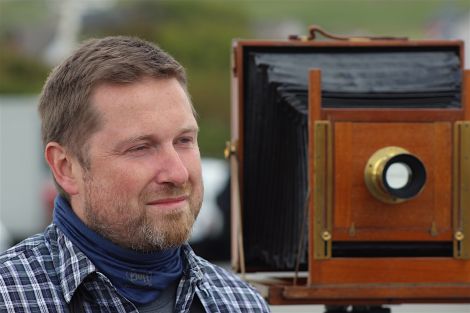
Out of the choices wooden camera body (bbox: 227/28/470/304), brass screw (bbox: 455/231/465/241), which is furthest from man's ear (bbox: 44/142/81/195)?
brass screw (bbox: 455/231/465/241)

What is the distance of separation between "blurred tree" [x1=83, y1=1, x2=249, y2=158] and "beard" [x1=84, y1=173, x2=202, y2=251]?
26.1 metres

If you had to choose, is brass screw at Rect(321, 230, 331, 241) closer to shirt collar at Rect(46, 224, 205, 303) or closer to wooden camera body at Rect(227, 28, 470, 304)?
wooden camera body at Rect(227, 28, 470, 304)

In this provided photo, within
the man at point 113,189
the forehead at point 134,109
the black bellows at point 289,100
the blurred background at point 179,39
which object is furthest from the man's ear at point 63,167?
the blurred background at point 179,39

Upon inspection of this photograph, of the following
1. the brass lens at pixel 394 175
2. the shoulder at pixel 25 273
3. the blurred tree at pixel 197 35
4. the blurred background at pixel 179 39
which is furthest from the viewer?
the blurred tree at pixel 197 35

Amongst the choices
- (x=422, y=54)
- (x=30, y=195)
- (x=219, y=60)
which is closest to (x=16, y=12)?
(x=219, y=60)

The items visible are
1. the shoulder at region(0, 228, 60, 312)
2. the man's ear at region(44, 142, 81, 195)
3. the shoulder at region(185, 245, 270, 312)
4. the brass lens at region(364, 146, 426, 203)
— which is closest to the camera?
the shoulder at region(0, 228, 60, 312)

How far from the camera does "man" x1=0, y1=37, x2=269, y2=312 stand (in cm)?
226

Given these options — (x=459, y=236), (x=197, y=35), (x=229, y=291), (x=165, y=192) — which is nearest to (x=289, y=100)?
(x=459, y=236)

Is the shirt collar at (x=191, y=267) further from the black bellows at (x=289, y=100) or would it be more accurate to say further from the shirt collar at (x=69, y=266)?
the black bellows at (x=289, y=100)

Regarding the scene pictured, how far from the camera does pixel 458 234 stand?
9.58 ft

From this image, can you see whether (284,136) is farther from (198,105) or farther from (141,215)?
(198,105)

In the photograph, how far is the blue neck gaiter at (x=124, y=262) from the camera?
2277 mm

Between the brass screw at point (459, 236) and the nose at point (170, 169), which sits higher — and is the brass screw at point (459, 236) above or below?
below

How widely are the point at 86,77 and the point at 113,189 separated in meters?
0.22
